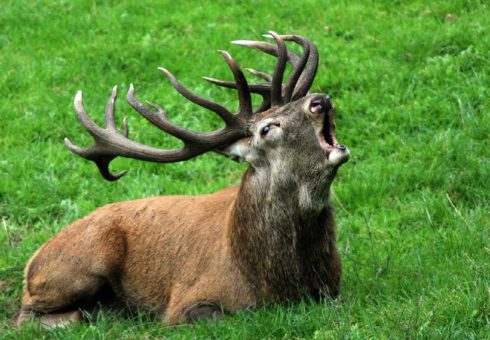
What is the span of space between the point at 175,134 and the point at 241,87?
1.81 feet

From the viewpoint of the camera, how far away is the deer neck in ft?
21.6

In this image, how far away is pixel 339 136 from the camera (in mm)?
9766

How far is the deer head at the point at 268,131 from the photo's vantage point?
6398 millimetres

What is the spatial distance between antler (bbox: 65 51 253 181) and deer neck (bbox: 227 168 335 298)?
1.05ft

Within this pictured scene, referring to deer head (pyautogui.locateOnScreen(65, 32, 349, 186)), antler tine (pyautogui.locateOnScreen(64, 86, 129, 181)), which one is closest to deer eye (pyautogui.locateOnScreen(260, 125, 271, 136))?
deer head (pyautogui.locateOnScreen(65, 32, 349, 186))

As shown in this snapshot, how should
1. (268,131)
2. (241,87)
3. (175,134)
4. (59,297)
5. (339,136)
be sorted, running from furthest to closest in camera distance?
(339,136) → (59,297) → (175,134) → (241,87) → (268,131)

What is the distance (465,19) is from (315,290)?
534 cm

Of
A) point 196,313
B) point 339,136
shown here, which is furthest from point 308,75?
point 339,136

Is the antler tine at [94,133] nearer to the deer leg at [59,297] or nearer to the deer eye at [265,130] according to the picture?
the deer leg at [59,297]

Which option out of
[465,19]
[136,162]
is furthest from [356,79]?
[136,162]

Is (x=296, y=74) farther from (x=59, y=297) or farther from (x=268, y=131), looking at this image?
(x=59, y=297)

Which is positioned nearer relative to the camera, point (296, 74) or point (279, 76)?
point (279, 76)

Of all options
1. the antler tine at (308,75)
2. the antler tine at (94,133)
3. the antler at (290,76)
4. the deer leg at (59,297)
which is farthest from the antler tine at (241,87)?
the deer leg at (59,297)

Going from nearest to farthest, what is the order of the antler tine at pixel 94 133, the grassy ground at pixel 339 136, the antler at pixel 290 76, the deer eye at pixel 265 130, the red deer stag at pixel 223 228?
the grassy ground at pixel 339 136 < the red deer stag at pixel 223 228 < the deer eye at pixel 265 130 < the antler at pixel 290 76 < the antler tine at pixel 94 133
